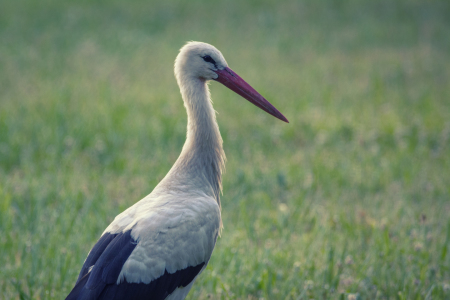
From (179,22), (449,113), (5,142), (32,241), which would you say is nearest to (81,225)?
(32,241)

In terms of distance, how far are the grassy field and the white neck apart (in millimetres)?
818

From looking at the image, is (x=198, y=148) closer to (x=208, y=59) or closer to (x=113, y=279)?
(x=208, y=59)

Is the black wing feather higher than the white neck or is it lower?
lower

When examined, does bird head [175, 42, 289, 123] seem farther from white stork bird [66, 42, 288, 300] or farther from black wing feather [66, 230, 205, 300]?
black wing feather [66, 230, 205, 300]

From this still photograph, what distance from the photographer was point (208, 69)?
130 inches

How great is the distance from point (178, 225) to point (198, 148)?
2.34 feet

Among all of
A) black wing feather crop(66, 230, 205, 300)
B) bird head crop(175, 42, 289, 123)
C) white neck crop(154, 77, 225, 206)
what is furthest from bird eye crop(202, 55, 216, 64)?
black wing feather crop(66, 230, 205, 300)

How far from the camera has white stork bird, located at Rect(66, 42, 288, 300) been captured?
2605 millimetres

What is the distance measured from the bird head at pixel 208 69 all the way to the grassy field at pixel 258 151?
4.37ft

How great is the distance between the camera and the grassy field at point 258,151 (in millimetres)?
3734

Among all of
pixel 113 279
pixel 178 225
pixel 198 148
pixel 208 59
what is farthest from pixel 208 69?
pixel 113 279

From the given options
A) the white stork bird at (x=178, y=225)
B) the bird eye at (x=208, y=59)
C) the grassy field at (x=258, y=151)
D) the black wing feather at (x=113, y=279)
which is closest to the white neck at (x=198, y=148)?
the white stork bird at (x=178, y=225)

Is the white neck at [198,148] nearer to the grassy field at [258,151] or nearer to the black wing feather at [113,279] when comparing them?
the black wing feather at [113,279]

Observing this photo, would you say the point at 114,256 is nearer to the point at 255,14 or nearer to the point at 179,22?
the point at 179,22
